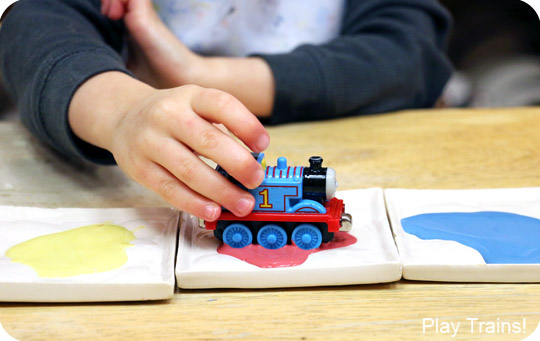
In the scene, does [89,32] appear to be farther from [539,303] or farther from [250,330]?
[539,303]

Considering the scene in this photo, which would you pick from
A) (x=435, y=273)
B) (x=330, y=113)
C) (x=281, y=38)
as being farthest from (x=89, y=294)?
(x=281, y=38)

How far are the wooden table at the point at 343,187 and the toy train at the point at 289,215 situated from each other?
0.07 metres

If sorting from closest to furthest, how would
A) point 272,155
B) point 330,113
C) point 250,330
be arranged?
point 250,330
point 272,155
point 330,113

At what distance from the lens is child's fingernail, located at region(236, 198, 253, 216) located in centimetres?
62

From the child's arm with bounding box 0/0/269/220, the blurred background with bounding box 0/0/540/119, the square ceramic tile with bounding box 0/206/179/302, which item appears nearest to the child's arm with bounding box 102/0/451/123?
the child's arm with bounding box 0/0/269/220

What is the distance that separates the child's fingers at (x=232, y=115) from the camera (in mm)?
616

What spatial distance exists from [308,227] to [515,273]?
0.71ft

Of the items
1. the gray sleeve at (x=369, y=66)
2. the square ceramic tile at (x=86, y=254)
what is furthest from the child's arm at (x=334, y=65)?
the square ceramic tile at (x=86, y=254)

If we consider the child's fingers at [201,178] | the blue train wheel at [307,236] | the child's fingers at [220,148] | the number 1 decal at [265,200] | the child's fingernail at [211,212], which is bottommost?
the blue train wheel at [307,236]

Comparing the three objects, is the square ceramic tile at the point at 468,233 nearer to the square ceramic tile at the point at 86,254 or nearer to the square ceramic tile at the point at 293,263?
the square ceramic tile at the point at 293,263

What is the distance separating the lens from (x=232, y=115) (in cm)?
61

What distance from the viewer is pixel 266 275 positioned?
591 mm

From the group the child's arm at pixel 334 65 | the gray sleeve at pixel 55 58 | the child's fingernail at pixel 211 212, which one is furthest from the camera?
the child's arm at pixel 334 65

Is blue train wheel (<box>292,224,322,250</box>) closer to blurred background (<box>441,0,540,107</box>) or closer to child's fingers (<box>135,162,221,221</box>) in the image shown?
child's fingers (<box>135,162,221,221</box>)
